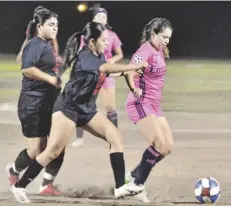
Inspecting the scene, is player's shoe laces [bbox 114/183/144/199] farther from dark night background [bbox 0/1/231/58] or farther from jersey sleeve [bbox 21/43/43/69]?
dark night background [bbox 0/1/231/58]

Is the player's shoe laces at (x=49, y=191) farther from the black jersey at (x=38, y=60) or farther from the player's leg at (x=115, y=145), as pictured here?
the black jersey at (x=38, y=60)

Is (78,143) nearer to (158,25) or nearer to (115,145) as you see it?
(158,25)

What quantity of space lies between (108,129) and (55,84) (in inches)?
23.4

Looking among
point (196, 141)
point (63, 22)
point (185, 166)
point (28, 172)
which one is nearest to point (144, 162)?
point (28, 172)

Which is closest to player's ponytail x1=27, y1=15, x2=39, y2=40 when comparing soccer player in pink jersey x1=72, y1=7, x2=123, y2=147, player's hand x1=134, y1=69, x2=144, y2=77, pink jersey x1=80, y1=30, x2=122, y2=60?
player's hand x1=134, y1=69, x2=144, y2=77

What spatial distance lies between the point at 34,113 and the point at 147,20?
25.2 m

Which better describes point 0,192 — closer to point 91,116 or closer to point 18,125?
point 91,116

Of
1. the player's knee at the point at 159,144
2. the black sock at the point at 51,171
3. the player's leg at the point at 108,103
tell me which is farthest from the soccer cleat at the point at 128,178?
A: the player's leg at the point at 108,103

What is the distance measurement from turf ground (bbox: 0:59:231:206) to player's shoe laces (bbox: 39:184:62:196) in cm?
9

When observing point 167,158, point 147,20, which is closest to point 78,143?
point 167,158

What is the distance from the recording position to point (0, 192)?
26.3 ft

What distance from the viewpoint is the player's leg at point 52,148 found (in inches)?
285

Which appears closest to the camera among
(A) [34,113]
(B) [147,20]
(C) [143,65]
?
(C) [143,65]

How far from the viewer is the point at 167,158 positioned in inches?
400
